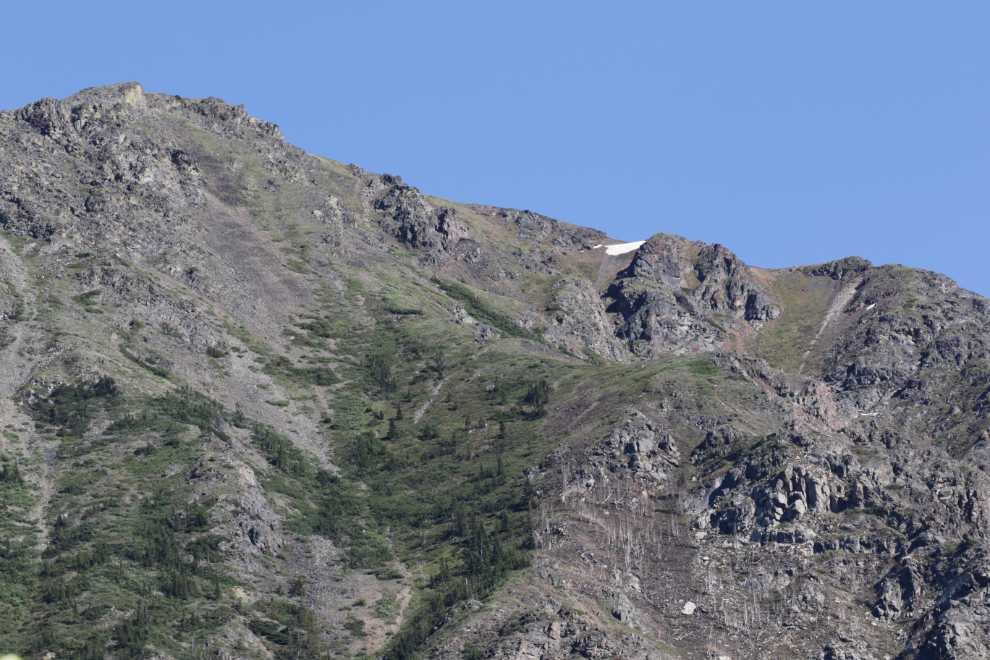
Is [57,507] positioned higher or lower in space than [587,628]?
higher

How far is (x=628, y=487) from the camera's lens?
145m

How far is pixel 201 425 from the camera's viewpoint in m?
161

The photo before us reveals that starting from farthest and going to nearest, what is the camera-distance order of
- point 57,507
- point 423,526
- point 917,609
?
point 423,526, point 57,507, point 917,609

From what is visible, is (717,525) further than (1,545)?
Yes

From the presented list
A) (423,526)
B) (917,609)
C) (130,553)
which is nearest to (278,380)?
(423,526)

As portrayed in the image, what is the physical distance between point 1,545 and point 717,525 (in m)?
82.6

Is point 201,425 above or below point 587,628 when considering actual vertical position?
above

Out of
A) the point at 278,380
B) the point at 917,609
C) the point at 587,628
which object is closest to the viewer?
the point at 587,628

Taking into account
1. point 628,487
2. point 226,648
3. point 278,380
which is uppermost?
point 278,380

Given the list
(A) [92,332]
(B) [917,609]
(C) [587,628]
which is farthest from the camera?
(A) [92,332]

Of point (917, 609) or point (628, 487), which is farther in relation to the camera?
point (628, 487)

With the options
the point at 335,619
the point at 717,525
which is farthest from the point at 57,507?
the point at 717,525

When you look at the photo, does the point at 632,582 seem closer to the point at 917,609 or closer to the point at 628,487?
the point at 628,487

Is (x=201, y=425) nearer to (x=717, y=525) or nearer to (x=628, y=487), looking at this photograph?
(x=628, y=487)
